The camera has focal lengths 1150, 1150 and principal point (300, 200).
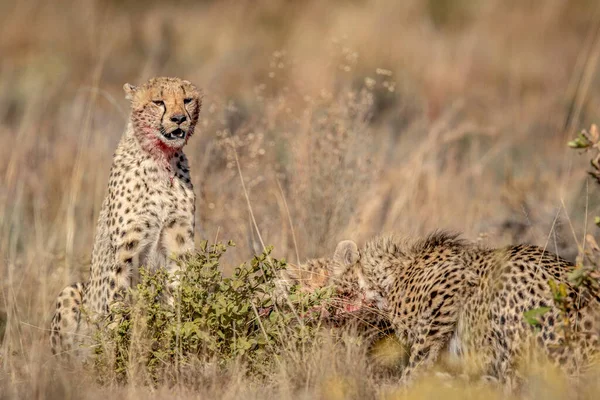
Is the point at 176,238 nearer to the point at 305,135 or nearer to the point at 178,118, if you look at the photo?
the point at 178,118

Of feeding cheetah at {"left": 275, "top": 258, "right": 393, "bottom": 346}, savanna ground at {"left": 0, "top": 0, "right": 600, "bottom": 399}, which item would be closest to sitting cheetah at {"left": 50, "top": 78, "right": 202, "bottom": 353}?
savanna ground at {"left": 0, "top": 0, "right": 600, "bottom": 399}

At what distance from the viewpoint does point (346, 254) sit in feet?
18.0

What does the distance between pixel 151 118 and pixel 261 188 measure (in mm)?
2456

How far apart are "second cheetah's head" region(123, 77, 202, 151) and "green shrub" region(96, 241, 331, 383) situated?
2.28 feet

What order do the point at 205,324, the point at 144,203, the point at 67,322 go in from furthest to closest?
the point at 67,322
the point at 144,203
the point at 205,324

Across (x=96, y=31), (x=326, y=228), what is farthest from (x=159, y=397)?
(x=96, y=31)

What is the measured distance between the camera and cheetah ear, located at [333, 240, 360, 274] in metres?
5.46

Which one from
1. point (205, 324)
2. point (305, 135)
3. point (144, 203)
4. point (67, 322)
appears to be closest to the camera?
point (205, 324)

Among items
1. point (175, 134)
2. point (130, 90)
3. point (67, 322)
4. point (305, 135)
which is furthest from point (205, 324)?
point (305, 135)

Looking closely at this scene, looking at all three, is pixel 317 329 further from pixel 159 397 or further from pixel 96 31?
pixel 96 31

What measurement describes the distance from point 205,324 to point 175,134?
1054 millimetres

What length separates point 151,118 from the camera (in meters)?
5.52

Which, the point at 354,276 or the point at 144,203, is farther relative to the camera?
the point at 144,203

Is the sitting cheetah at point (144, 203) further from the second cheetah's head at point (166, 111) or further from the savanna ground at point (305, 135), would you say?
the savanna ground at point (305, 135)
